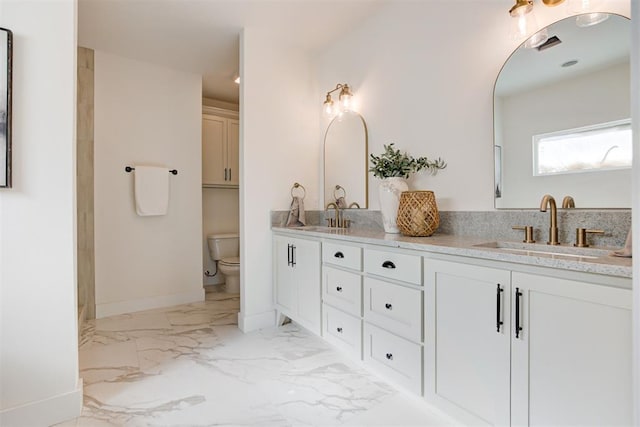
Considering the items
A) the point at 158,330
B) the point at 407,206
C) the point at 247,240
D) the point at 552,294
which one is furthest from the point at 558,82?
the point at 158,330

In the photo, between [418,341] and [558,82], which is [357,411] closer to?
[418,341]

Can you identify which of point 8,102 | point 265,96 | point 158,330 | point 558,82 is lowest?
point 158,330

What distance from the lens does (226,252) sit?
13.6 feet

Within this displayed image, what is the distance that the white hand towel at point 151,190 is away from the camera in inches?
126

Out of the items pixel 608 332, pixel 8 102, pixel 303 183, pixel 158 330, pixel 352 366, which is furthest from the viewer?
pixel 303 183

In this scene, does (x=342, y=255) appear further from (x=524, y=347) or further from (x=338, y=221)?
(x=524, y=347)

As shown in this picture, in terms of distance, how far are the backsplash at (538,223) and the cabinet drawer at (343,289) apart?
62 centimetres

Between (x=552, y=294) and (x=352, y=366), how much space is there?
1320 mm

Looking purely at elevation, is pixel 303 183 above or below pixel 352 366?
above

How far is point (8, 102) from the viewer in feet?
4.71

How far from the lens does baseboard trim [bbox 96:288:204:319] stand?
3066 mm

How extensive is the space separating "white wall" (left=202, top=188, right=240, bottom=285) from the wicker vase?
3090 mm

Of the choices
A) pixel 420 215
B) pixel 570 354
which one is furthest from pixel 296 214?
pixel 570 354

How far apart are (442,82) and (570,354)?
1609 mm
